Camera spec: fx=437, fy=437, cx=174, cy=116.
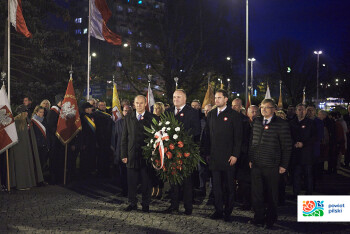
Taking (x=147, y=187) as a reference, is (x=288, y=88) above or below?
above

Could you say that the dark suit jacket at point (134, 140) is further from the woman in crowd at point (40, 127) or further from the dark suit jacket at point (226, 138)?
the woman in crowd at point (40, 127)

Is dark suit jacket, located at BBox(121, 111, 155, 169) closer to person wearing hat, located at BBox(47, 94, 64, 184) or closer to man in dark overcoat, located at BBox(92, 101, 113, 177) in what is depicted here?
person wearing hat, located at BBox(47, 94, 64, 184)

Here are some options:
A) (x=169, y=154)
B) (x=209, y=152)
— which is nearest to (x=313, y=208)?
(x=209, y=152)

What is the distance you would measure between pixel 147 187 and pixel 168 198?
1.45 metres

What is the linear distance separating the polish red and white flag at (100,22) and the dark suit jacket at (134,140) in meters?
9.73

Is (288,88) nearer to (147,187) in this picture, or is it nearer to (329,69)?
(329,69)

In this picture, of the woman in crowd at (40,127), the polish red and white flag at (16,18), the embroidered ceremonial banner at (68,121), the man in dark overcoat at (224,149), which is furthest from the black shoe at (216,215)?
the polish red and white flag at (16,18)

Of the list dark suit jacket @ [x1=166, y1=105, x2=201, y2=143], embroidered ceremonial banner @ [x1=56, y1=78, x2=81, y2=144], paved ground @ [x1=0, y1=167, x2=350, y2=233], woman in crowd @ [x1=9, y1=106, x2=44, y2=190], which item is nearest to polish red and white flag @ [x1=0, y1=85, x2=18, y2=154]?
woman in crowd @ [x1=9, y1=106, x2=44, y2=190]

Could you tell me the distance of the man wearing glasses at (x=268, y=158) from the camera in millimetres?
6949

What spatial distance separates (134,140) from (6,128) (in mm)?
3779

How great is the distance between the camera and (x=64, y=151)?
11594mm

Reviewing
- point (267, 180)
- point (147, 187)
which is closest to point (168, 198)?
point (147, 187)

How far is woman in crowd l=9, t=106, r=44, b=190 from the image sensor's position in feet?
33.7

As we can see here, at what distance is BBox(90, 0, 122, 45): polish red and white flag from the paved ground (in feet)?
29.0
